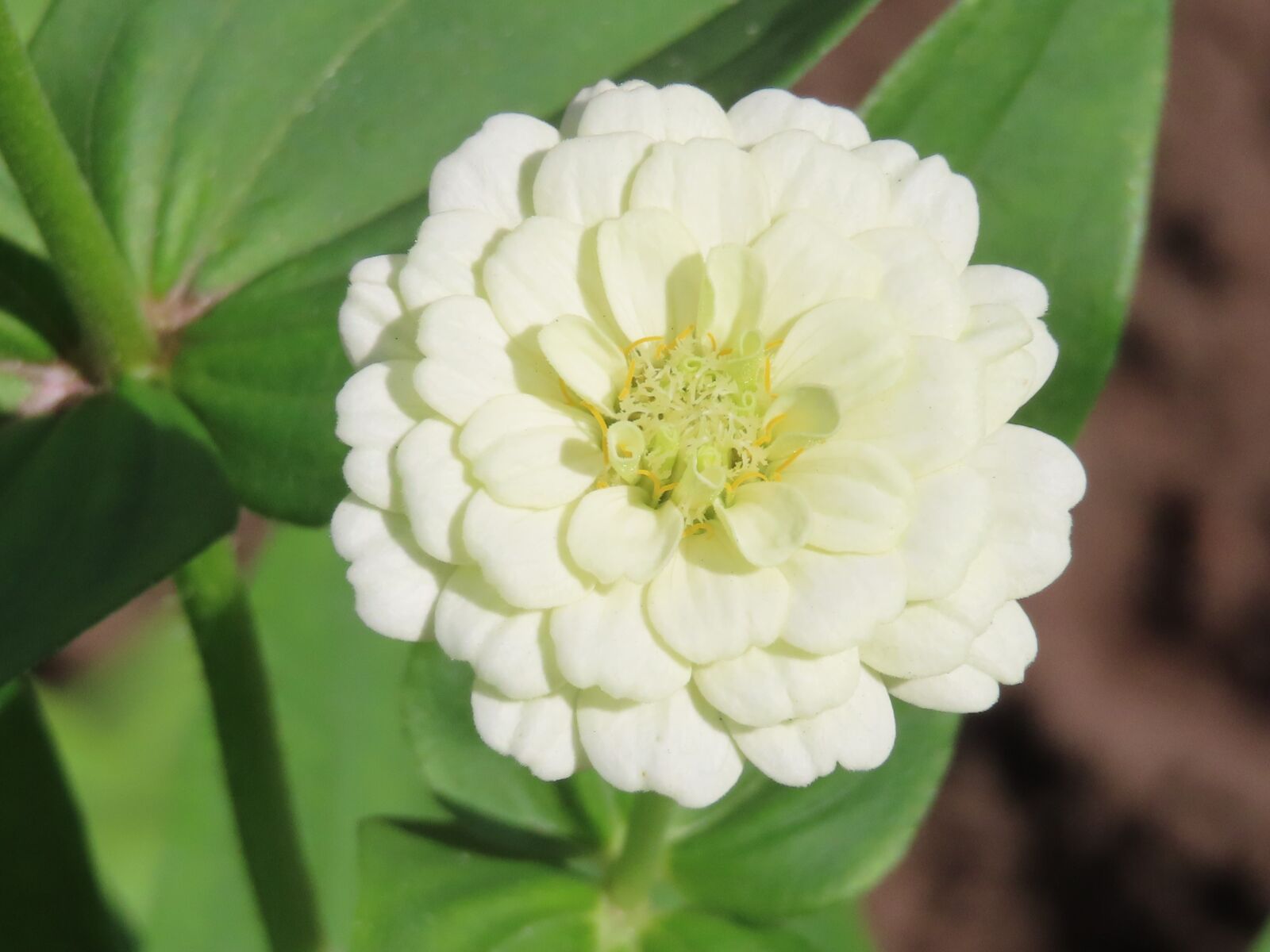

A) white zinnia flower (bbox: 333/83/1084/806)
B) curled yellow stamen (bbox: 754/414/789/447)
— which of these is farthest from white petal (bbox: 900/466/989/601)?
curled yellow stamen (bbox: 754/414/789/447)

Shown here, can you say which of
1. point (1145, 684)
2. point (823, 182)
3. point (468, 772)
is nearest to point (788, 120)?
point (823, 182)

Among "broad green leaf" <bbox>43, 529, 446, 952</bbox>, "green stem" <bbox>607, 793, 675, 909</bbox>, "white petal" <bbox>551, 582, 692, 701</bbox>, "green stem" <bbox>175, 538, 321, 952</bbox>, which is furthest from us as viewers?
"broad green leaf" <bbox>43, 529, 446, 952</bbox>

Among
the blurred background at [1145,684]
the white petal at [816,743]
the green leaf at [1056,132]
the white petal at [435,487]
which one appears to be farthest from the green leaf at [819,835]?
the blurred background at [1145,684]

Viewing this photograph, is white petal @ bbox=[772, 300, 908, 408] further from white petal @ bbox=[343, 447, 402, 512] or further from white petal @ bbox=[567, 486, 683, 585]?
white petal @ bbox=[343, 447, 402, 512]

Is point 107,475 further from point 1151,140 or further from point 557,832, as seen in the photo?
point 1151,140

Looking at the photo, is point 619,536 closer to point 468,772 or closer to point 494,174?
point 494,174

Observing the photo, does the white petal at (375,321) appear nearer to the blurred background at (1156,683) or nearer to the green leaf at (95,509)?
the green leaf at (95,509)

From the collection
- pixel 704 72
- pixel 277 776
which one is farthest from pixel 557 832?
pixel 704 72
